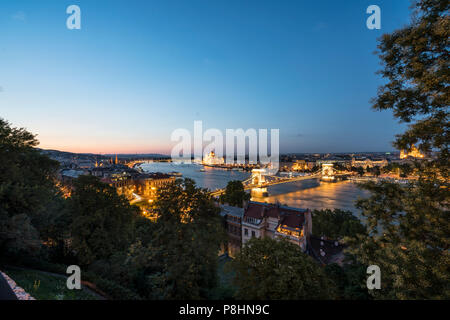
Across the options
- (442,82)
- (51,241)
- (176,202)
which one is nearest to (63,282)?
(176,202)

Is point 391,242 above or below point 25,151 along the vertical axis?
below

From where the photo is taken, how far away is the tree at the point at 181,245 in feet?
18.6

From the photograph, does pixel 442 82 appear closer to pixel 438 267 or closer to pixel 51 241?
pixel 438 267

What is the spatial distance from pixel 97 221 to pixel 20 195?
10.6 ft

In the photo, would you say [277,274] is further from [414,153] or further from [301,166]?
[301,166]

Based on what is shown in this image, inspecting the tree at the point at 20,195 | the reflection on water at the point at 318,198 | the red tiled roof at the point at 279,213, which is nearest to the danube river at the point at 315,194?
the reflection on water at the point at 318,198

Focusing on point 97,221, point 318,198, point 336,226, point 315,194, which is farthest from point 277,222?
point 315,194

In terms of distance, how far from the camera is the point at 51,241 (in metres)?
9.70

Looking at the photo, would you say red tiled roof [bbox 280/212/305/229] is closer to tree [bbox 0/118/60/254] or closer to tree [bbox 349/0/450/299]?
tree [bbox 349/0/450/299]

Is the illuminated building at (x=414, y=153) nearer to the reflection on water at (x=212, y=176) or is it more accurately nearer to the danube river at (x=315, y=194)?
the danube river at (x=315, y=194)

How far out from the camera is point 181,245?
18.9ft

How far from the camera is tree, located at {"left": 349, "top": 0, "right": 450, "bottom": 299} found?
121 inches

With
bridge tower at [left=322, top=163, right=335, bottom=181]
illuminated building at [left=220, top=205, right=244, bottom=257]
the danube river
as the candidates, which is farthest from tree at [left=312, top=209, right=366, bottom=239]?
bridge tower at [left=322, top=163, right=335, bottom=181]

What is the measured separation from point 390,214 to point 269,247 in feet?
9.85
